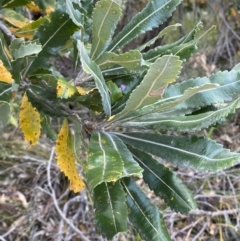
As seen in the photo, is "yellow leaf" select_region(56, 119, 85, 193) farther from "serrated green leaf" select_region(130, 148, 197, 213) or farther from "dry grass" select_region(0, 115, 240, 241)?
"dry grass" select_region(0, 115, 240, 241)

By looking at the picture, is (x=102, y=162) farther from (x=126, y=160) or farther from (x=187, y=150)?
(x=187, y=150)

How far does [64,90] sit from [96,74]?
0.22 feet

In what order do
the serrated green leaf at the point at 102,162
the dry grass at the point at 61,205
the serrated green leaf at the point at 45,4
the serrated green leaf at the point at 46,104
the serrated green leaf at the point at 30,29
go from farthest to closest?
1. the dry grass at the point at 61,205
2. the serrated green leaf at the point at 45,4
3. the serrated green leaf at the point at 30,29
4. the serrated green leaf at the point at 46,104
5. the serrated green leaf at the point at 102,162

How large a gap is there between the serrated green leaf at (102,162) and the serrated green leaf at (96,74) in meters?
0.05

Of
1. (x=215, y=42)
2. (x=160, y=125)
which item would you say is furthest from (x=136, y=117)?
(x=215, y=42)

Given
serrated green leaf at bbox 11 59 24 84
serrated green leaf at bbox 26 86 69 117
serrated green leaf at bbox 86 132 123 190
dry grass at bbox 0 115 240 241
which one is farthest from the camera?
dry grass at bbox 0 115 240 241

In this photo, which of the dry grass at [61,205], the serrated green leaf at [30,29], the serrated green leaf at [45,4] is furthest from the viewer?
the dry grass at [61,205]

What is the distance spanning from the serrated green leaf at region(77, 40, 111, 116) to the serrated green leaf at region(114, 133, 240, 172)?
0.10 m

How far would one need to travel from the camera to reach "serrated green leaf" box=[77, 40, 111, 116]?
0.59 m

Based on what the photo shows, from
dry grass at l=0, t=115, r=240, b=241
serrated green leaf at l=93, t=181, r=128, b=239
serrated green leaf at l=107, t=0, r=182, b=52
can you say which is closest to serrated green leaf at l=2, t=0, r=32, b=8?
serrated green leaf at l=107, t=0, r=182, b=52

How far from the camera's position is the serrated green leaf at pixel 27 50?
23.1 inches

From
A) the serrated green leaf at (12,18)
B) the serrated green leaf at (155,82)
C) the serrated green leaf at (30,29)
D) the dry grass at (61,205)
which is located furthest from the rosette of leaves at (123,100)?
the dry grass at (61,205)

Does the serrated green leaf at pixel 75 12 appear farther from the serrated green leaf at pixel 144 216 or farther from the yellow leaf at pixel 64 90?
the serrated green leaf at pixel 144 216

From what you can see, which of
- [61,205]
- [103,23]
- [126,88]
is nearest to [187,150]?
[126,88]
